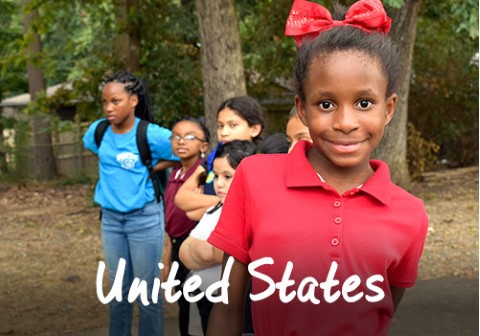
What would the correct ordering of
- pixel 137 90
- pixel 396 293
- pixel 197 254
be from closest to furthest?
pixel 396 293
pixel 197 254
pixel 137 90

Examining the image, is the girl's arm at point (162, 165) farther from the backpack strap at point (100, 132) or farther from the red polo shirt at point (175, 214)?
the backpack strap at point (100, 132)

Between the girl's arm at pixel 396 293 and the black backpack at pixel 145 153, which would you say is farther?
the black backpack at pixel 145 153

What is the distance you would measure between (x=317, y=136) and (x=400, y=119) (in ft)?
38.7

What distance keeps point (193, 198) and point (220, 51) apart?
674cm

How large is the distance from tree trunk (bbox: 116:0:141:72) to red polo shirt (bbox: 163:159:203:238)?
9634mm

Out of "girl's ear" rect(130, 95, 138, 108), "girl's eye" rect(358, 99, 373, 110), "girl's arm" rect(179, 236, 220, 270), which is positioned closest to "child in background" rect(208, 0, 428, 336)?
"girl's eye" rect(358, 99, 373, 110)

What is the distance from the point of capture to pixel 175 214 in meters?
4.88

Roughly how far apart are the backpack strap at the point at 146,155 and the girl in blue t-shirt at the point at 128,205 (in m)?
0.02

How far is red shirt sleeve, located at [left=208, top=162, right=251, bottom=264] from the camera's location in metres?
2.11

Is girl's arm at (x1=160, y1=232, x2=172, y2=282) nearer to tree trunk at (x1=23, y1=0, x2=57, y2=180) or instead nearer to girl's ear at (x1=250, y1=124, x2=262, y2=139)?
girl's ear at (x1=250, y1=124, x2=262, y2=139)

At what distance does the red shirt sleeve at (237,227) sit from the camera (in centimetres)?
211

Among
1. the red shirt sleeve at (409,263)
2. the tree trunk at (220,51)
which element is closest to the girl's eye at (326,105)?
the red shirt sleeve at (409,263)

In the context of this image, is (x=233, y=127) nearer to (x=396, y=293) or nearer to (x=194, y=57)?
(x=396, y=293)

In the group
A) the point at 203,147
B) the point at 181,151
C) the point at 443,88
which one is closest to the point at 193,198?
the point at 181,151
